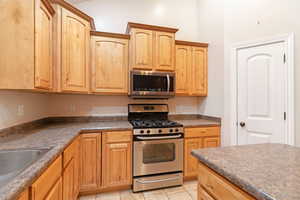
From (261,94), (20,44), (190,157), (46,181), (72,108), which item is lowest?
(190,157)

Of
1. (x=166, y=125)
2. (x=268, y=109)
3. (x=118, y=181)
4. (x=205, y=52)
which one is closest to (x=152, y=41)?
(x=205, y=52)

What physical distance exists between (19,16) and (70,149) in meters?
1.32

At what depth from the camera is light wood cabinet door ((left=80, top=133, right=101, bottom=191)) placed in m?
2.22

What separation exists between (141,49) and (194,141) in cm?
173

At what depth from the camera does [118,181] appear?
236 cm

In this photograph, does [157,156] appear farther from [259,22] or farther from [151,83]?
[259,22]

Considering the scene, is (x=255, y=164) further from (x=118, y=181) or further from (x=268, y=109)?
(x=118, y=181)

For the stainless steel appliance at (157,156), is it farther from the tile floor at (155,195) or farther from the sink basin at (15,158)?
the sink basin at (15,158)

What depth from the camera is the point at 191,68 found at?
10.2ft

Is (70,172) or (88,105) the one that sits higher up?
(88,105)

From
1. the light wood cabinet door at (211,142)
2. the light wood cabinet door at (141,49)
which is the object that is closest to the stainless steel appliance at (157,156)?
the light wood cabinet door at (211,142)

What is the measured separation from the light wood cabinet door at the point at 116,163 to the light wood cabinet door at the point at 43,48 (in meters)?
1.02

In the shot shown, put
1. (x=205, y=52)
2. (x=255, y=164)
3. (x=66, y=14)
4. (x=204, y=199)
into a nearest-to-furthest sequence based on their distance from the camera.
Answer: (x=255, y=164) → (x=204, y=199) → (x=66, y=14) → (x=205, y=52)

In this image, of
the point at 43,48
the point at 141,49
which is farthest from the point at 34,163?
the point at 141,49
